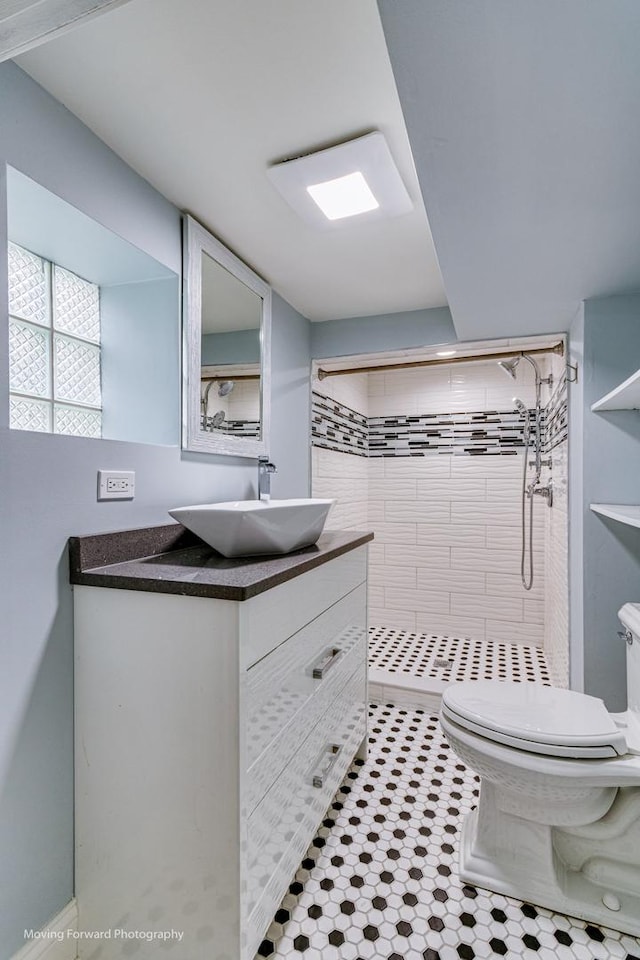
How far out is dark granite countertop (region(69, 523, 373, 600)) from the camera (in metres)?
1.01

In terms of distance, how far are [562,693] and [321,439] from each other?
5.95ft

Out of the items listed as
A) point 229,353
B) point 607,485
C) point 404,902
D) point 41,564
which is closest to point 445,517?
point 607,485

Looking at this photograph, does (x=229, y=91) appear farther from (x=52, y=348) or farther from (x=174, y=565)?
(x=174, y=565)

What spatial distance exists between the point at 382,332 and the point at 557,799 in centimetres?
216

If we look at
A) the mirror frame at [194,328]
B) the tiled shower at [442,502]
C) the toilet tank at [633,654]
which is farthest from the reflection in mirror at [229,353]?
the toilet tank at [633,654]

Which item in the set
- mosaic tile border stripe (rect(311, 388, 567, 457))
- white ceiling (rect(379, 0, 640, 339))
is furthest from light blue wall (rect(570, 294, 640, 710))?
mosaic tile border stripe (rect(311, 388, 567, 457))

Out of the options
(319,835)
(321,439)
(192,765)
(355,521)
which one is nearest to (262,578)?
(192,765)

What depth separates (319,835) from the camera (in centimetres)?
153

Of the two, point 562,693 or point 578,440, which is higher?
point 578,440

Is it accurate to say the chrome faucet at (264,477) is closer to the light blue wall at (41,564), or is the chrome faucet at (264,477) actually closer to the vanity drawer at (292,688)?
the vanity drawer at (292,688)

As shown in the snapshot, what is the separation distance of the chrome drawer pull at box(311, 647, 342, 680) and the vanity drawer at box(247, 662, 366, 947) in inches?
6.2

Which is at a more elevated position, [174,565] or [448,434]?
[448,434]

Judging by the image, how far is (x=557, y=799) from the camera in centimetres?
121

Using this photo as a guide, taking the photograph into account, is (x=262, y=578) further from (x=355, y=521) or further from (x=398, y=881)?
(x=355, y=521)
